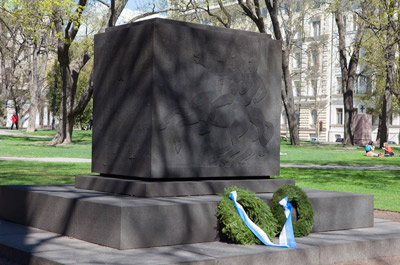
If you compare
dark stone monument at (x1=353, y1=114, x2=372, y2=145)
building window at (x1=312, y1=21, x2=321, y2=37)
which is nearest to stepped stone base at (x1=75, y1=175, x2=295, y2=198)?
dark stone monument at (x1=353, y1=114, x2=372, y2=145)

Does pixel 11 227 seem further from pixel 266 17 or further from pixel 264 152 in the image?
pixel 266 17

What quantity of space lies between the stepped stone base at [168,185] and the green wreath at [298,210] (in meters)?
0.72

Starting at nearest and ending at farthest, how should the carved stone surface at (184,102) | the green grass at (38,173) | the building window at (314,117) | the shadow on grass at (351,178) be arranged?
1. the carved stone surface at (184,102)
2. the green grass at (38,173)
3. the shadow on grass at (351,178)
4. the building window at (314,117)

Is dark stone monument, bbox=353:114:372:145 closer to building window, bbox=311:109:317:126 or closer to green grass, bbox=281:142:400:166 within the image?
green grass, bbox=281:142:400:166

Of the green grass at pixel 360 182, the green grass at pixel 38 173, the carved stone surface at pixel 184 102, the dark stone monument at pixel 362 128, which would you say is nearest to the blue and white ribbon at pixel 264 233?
the carved stone surface at pixel 184 102

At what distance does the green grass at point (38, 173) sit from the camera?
12.6m

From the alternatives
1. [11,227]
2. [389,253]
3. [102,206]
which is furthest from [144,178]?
[389,253]

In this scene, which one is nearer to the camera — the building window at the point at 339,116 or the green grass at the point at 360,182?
the green grass at the point at 360,182

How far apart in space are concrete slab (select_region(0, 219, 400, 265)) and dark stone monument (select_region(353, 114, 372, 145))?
1624 inches

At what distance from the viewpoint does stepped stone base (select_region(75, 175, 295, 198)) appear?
6.77 metres

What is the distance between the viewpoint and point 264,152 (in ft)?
26.3

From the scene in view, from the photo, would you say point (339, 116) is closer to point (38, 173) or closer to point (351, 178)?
point (351, 178)

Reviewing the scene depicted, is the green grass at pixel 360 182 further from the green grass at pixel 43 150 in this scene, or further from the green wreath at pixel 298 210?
the green grass at pixel 43 150

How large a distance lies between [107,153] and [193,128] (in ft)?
4.07
